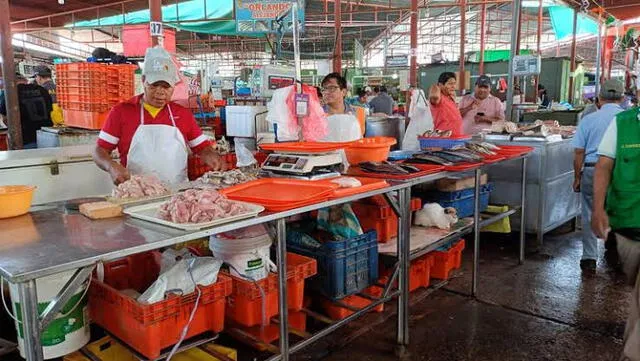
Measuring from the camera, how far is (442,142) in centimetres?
421

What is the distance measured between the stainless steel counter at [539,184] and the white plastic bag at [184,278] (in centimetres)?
368

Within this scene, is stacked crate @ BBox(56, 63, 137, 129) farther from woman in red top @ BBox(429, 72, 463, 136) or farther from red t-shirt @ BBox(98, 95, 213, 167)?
woman in red top @ BBox(429, 72, 463, 136)

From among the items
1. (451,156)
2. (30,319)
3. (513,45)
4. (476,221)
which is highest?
(513,45)

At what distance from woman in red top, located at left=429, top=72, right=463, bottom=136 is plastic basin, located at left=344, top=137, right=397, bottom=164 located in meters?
2.33

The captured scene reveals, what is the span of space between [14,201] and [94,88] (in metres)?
2.45

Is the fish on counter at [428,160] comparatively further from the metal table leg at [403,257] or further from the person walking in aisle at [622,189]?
the person walking in aisle at [622,189]

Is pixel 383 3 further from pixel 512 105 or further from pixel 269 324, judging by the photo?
pixel 269 324

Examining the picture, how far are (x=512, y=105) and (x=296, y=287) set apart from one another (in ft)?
17.0

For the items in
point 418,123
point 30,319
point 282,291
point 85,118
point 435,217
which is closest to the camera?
point 30,319

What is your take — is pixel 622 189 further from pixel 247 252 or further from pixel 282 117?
pixel 282 117

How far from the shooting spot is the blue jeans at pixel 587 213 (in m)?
4.39

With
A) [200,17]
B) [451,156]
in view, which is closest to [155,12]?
[451,156]

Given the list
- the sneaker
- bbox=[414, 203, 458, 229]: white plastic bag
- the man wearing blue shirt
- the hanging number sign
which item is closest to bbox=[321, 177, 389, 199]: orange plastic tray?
bbox=[414, 203, 458, 229]: white plastic bag

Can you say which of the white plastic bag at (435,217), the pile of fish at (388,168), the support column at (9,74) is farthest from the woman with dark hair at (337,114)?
the support column at (9,74)
